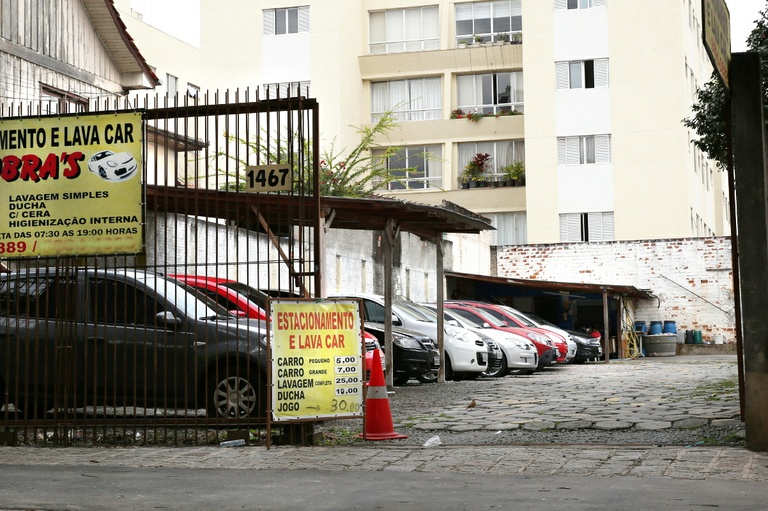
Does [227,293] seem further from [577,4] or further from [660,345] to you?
[577,4]

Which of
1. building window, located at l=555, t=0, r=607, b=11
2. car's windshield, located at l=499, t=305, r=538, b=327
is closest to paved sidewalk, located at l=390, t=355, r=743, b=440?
car's windshield, located at l=499, t=305, r=538, b=327

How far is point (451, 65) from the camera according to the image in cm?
4856

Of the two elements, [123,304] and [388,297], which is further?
[388,297]

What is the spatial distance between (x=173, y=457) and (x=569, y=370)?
55.5 ft

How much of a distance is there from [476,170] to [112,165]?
36.9 m

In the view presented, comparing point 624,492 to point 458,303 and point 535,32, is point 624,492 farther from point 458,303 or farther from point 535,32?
point 535,32

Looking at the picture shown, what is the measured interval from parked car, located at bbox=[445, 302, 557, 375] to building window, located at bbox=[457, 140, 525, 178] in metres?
21.9

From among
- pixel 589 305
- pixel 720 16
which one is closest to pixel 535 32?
pixel 589 305

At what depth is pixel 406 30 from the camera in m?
49.6

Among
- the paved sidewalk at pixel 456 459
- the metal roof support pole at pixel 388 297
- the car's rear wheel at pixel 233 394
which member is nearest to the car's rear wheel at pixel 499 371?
the metal roof support pole at pixel 388 297

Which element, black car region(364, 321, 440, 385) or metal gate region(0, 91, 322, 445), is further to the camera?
black car region(364, 321, 440, 385)

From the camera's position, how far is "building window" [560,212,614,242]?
44438 millimetres

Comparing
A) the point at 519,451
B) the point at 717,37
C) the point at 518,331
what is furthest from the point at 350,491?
the point at 518,331

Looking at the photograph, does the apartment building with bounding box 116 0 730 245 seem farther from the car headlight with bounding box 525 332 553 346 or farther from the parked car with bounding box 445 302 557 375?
the car headlight with bounding box 525 332 553 346
